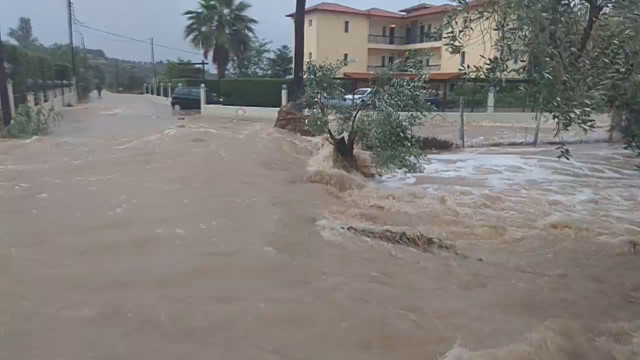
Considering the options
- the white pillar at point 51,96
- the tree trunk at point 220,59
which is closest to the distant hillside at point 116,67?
the tree trunk at point 220,59

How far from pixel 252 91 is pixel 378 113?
56.6 feet

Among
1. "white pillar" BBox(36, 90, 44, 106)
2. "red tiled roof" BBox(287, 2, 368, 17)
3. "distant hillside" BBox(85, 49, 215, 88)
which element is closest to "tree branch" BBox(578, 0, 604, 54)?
"white pillar" BBox(36, 90, 44, 106)

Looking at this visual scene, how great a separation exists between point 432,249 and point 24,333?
415cm

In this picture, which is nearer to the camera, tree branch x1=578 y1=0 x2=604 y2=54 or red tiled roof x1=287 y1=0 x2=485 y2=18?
tree branch x1=578 y1=0 x2=604 y2=54

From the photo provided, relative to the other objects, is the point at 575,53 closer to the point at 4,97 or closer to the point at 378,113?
the point at 378,113

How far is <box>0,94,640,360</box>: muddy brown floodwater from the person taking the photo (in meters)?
4.07

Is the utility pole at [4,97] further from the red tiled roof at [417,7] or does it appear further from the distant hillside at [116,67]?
the distant hillside at [116,67]

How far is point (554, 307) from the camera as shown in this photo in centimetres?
493

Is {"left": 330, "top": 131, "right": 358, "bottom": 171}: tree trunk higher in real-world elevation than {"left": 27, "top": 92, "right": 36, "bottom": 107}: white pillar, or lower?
lower

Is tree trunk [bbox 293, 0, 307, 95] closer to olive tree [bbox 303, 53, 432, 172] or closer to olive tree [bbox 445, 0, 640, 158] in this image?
olive tree [bbox 303, 53, 432, 172]

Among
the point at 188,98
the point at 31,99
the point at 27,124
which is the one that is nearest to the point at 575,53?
the point at 27,124

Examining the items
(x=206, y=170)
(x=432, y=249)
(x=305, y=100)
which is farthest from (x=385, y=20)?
(x=432, y=249)

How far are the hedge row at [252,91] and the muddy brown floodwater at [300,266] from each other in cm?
1517

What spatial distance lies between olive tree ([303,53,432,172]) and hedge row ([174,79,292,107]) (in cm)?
1380
